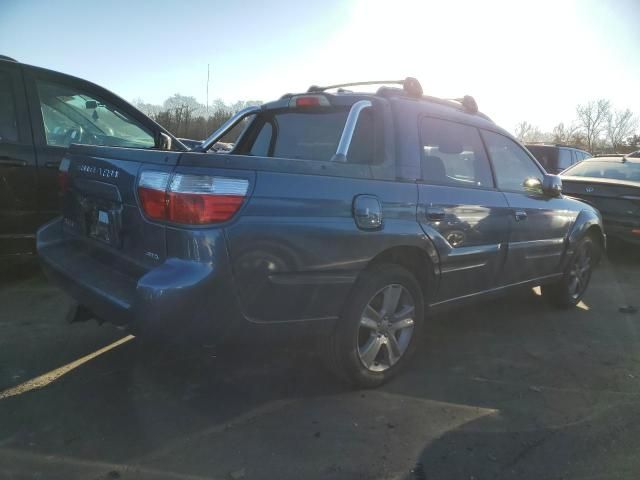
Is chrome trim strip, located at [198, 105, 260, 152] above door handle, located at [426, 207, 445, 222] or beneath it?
above

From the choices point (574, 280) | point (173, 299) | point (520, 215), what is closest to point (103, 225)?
point (173, 299)

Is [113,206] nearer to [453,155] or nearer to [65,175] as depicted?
[65,175]

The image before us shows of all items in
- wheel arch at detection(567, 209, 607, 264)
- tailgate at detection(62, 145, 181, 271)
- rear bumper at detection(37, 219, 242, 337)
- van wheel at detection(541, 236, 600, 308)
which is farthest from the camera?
van wheel at detection(541, 236, 600, 308)

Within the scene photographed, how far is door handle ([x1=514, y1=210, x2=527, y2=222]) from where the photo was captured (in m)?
3.91

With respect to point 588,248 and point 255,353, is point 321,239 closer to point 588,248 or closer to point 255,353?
point 255,353

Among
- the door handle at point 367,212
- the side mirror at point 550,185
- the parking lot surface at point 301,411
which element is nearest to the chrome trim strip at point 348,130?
the door handle at point 367,212

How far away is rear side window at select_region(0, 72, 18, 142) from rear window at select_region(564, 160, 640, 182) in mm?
7496

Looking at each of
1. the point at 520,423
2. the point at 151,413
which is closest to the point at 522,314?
the point at 520,423

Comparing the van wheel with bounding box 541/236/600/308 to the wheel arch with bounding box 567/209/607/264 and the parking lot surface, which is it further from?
the parking lot surface

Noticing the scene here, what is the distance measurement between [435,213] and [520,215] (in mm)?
1172

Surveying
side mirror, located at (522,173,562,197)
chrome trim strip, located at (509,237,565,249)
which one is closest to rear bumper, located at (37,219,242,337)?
chrome trim strip, located at (509,237,565,249)

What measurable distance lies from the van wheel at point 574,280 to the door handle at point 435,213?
2.23m

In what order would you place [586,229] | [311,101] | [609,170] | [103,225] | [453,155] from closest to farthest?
1. [103,225]
2. [311,101]
3. [453,155]
4. [586,229]
5. [609,170]

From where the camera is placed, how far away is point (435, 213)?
124 inches
